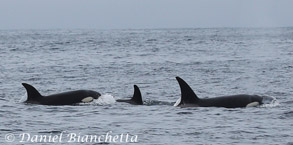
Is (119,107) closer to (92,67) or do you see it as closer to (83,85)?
(83,85)

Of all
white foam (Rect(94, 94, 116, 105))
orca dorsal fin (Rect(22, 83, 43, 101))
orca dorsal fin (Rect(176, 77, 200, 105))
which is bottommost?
white foam (Rect(94, 94, 116, 105))

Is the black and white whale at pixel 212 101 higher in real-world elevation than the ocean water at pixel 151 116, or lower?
higher

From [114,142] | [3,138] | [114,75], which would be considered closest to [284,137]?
[114,142]

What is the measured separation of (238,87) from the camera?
23.3 m

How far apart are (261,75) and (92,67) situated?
32.2 feet

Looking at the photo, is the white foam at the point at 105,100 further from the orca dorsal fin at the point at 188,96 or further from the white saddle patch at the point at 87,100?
the orca dorsal fin at the point at 188,96

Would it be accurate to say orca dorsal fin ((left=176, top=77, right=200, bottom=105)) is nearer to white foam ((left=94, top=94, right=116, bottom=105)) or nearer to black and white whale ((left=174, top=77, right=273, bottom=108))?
black and white whale ((left=174, top=77, right=273, bottom=108))

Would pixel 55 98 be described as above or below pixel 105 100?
above

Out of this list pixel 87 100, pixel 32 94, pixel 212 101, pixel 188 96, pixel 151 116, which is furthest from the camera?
pixel 87 100

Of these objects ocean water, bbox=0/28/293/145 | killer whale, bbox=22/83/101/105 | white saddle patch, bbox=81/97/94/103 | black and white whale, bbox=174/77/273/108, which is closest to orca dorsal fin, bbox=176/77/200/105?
black and white whale, bbox=174/77/273/108

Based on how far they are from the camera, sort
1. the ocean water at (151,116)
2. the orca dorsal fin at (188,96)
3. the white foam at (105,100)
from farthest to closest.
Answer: the white foam at (105,100)
the orca dorsal fin at (188,96)
the ocean water at (151,116)

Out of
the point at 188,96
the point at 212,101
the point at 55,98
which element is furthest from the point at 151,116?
the point at 55,98

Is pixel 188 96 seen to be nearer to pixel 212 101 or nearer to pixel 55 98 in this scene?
pixel 212 101

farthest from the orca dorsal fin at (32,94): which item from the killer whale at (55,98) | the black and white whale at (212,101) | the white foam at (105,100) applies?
the black and white whale at (212,101)
